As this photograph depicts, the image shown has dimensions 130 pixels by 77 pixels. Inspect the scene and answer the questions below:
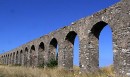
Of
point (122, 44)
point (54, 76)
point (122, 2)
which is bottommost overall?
point (54, 76)

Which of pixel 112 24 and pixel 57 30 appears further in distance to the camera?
pixel 57 30

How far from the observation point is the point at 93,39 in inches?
654

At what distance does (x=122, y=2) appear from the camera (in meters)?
13.7

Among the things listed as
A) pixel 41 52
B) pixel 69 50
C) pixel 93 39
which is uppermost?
pixel 93 39

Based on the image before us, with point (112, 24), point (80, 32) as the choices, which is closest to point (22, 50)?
point (80, 32)

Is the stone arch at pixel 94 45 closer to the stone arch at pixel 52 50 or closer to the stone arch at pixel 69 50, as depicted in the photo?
the stone arch at pixel 69 50

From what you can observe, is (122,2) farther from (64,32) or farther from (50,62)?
(50,62)

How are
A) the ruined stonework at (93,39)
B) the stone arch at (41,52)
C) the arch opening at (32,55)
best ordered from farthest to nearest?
the arch opening at (32,55)
the stone arch at (41,52)
the ruined stonework at (93,39)

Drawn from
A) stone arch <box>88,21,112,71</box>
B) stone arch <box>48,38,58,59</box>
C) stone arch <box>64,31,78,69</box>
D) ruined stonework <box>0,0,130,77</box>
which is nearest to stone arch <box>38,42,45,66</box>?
ruined stonework <box>0,0,130,77</box>

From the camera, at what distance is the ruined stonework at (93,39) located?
13.3 m

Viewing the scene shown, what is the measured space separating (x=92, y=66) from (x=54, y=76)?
5.55 m

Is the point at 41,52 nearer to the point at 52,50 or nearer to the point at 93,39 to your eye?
the point at 52,50

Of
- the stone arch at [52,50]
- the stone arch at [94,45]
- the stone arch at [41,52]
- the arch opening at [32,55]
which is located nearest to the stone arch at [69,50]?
the stone arch at [94,45]

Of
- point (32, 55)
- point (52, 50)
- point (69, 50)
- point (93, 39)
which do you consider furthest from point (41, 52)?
point (93, 39)
